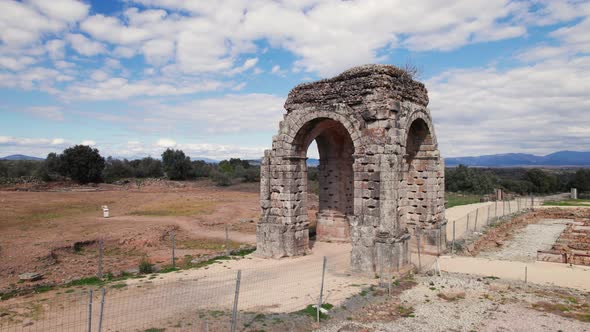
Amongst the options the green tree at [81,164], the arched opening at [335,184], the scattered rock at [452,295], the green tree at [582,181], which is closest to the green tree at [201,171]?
the green tree at [81,164]

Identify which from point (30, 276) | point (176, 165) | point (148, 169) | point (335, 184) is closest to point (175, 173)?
point (176, 165)

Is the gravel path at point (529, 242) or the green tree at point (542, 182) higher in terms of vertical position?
the green tree at point (542, 182)

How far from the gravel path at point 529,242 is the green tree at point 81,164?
1720 inches

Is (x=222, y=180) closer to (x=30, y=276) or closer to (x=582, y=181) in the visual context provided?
(x=30, y=276)

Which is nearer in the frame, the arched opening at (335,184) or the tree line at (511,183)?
the arched opening at (335,184)

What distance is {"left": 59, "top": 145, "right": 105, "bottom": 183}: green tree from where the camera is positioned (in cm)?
4569

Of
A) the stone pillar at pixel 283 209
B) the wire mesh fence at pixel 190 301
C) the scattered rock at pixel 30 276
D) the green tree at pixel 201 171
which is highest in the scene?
the green tree at pixel 201 171

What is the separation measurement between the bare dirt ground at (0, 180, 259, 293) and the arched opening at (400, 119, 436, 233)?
750 centimetres

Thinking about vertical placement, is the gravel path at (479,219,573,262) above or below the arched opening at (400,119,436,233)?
below

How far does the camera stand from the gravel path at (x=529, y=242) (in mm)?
14703

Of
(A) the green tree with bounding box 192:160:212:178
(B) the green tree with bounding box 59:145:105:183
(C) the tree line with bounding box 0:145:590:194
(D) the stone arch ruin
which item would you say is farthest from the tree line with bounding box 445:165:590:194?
(B) the green tree with bounding box 59:145:105:183

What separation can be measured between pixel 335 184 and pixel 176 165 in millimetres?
43986

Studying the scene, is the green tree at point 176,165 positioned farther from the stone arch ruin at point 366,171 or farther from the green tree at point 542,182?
the green tree at point 542,182

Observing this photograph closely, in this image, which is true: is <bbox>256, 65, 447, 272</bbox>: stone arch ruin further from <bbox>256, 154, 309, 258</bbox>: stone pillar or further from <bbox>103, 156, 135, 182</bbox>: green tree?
<bbox>103, 156, 135, 182</bbox>: green tree
